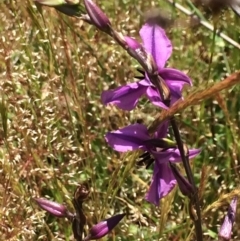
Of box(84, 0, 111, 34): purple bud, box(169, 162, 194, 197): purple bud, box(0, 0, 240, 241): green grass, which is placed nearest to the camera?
box(84, 0, 111, 34): purple bud

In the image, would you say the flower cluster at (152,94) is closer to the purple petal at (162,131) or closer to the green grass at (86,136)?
the purple petal at (162,131)

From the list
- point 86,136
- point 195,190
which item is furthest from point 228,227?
point 86,136

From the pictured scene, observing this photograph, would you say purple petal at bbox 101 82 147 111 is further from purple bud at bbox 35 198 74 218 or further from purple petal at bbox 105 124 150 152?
purple bud at bbox 35 198 74 218

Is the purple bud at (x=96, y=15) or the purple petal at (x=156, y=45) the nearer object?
the purple bud at (x=96, y=15)

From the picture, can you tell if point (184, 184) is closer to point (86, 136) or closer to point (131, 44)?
point (131, 44)

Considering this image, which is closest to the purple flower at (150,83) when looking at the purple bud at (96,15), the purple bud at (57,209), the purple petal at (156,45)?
the purple petal at (156,45)

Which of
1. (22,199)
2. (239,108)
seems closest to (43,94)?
(22,199)

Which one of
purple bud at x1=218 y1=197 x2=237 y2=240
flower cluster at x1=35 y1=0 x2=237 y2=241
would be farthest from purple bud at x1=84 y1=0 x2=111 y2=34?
purple bud at x1=218 y1=197 x2=237 y2=240
